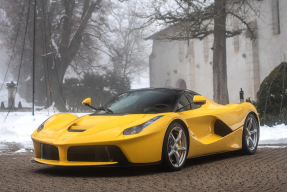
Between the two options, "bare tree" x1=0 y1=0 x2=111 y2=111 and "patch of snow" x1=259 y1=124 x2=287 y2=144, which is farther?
"bare tree" x1=0 y1=0 x2=111 y2=111

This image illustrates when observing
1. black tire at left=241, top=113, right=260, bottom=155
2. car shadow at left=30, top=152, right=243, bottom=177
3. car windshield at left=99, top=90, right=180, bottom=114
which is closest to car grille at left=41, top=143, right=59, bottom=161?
car shadow at left=30, top=152, right=243, bottom=177

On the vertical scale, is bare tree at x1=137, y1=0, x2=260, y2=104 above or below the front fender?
above

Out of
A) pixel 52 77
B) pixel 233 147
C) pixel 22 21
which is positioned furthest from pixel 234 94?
pixel 233 147

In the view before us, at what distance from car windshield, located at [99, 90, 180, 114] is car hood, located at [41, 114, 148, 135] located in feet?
1.49

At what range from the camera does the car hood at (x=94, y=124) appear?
5590mm

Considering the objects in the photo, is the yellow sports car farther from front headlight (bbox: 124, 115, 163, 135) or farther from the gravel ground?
the gravel ground

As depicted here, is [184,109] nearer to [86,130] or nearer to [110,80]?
[86,130]

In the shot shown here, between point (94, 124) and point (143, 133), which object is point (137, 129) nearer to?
point (143, 133)

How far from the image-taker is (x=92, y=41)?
1671 inches

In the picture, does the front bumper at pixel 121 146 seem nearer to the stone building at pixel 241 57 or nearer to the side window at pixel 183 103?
the side window at pixel 183 103

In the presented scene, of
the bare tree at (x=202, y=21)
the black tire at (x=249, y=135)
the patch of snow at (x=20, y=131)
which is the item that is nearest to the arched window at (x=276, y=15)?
the bare tree at (x=202, y=21)

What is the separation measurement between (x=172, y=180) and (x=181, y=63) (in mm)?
39862

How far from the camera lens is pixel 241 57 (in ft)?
108

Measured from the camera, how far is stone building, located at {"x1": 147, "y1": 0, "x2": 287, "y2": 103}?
1141 inches
